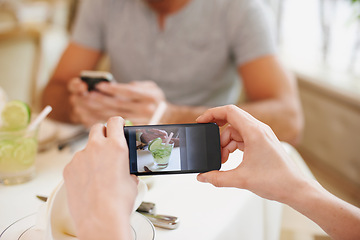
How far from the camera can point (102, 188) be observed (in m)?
0.35

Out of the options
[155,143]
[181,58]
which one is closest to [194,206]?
[155,143]

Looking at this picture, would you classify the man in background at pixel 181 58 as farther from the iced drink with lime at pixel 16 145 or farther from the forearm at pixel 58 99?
the iced drink with lime at pixel 16 145

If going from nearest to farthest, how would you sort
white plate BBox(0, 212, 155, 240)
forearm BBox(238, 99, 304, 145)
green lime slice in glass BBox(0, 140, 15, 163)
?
white plate BBox(0, 212, 155, 240)
green lime slice in glass BBox(0, 140, 15, 163)
forearm BBox(238, 99, 304, 145)

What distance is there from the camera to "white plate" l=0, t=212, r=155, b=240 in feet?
1.45

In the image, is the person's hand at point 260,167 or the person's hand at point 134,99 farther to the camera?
the person's hand at point 134,99

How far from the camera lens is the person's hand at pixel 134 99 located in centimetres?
87

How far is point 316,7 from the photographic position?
1981 mm

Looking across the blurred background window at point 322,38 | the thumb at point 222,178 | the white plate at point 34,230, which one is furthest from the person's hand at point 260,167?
the blurred background window at point 322,38

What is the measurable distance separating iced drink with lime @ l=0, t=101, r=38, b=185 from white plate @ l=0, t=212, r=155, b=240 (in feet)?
0.50

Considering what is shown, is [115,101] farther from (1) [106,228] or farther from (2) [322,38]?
(2) [322,38]

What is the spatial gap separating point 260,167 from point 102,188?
177 mm

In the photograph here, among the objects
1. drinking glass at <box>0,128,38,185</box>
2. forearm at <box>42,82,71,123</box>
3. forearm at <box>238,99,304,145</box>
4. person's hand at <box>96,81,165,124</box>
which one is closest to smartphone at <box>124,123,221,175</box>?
drinking glass at <box>0,128,38,185</box>

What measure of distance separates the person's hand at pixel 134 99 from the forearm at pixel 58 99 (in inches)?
8.8

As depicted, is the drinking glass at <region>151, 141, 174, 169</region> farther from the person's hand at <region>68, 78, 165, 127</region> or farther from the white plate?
the person's hand at <region>68, 78, 165, 127</region>
